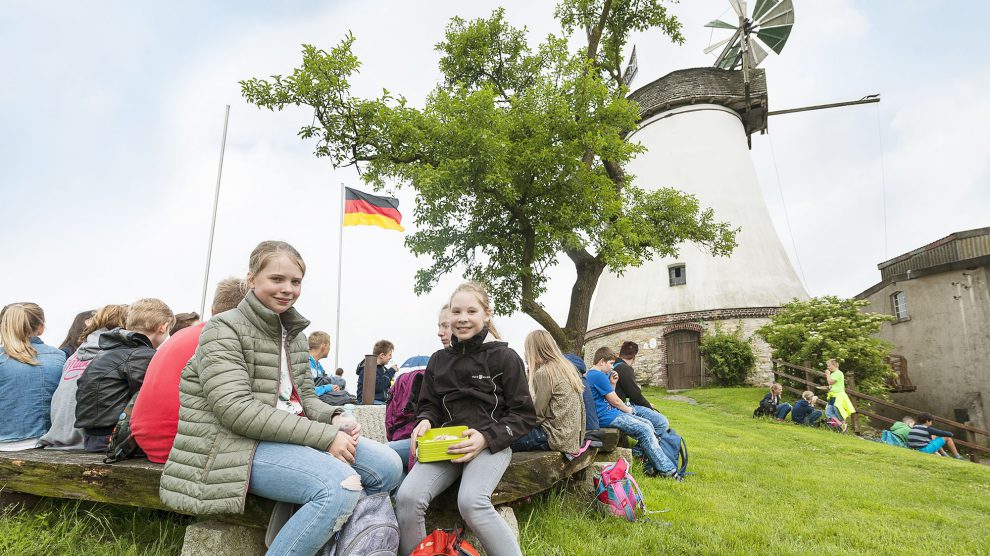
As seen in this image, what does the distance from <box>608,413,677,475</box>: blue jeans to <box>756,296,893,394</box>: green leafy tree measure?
13.3 m

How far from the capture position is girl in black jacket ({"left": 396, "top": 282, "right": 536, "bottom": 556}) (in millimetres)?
2607

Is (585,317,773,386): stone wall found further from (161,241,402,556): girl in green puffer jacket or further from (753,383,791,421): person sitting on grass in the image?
(161,241,402,556): girl in green puffer jacket

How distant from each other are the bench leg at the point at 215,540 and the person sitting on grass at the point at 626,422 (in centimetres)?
402

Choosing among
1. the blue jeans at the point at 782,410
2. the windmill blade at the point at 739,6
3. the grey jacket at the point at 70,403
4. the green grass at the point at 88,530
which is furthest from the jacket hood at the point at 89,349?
the windmill blade at the point at 739,6

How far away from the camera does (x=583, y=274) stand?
10961mm

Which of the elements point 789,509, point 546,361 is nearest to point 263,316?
point 546,361

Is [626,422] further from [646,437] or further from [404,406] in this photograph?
[404,406]

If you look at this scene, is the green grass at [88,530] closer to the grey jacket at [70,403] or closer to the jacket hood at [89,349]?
the grey jacket at [70,403]

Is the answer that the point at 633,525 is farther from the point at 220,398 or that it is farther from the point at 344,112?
the point at 344,112

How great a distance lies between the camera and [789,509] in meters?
4.90

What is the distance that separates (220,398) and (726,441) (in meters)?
9.39

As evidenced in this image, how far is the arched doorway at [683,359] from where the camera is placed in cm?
2148

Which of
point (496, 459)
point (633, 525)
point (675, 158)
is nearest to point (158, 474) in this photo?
point (496, 459)

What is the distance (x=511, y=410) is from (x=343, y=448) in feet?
3.14
